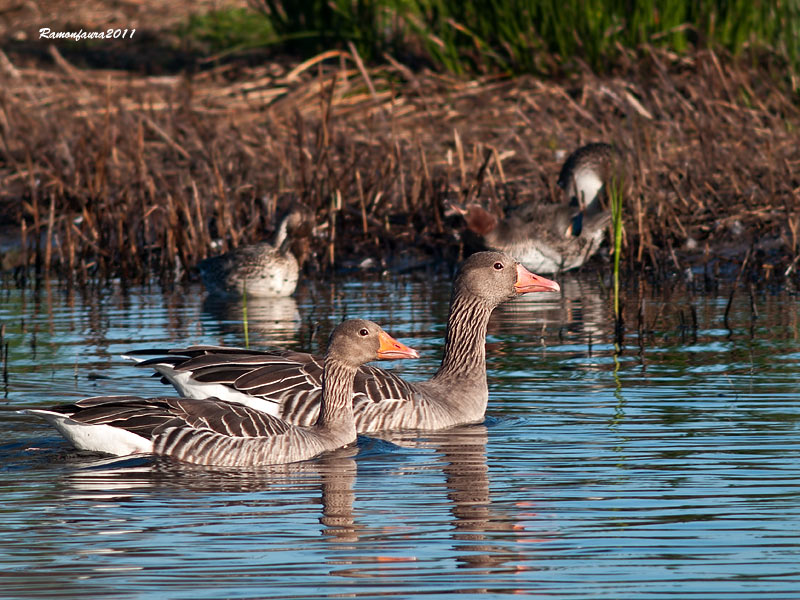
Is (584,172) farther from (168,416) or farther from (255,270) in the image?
(168,416)

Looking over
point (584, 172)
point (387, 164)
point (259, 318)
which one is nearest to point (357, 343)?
point (259, 318)

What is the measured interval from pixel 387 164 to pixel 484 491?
451 inches

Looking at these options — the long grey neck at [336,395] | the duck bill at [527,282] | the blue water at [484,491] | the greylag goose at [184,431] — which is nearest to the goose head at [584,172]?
the blue water at [484,491]

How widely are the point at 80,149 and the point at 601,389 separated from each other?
34.9 feet

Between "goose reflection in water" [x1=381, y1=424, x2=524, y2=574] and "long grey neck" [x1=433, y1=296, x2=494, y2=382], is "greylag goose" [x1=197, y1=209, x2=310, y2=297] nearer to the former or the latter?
"long grey neck" [x1=433, y1=296, x2=494, y2=382]

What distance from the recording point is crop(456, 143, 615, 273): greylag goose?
1750 cm

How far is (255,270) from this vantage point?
16.6 metres

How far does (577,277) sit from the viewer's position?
60.8 ft

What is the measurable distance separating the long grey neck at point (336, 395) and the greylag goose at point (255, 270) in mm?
7032

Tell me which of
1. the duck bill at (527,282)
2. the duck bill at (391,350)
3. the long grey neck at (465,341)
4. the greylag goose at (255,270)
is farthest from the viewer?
the greylag goose at (255,270)

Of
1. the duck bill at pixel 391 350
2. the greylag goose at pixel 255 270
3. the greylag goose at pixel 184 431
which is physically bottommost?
the greylag goose at pixel 184 431

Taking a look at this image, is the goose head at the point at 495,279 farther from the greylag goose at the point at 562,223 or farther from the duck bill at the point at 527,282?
the greylag goose at the point at 562,223

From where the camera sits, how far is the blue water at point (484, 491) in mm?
6004

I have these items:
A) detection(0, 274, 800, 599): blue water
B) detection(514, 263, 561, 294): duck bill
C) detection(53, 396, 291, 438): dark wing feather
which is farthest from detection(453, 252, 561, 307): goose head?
detection(53, 396, 291, 438): dark wing feather
